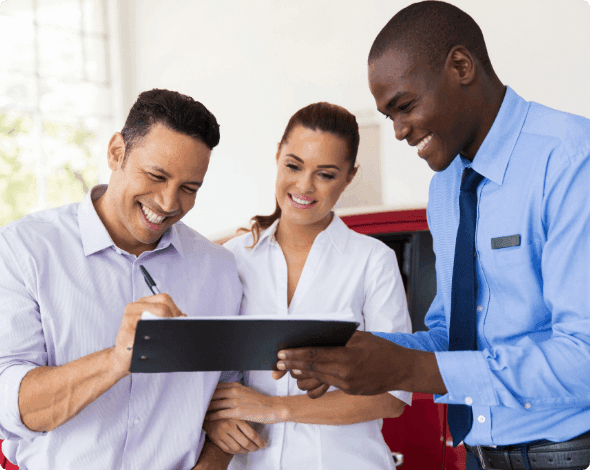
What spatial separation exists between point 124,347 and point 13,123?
5933 mm

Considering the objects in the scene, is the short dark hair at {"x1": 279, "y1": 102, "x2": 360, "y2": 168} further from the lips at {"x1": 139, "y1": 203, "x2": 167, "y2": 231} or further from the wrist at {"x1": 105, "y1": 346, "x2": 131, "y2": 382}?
the wrist at {"x1": 105, "y1": 346, "x2": 131, "y2": 382}

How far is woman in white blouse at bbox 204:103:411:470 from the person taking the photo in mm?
1580

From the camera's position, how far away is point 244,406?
1569 mm

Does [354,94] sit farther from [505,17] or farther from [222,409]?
[222,409]

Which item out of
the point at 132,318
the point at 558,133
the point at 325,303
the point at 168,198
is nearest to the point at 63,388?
the point at 132,318

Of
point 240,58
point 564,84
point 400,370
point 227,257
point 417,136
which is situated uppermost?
point 240,58

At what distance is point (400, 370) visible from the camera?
113 centimetres

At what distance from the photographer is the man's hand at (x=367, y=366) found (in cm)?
108

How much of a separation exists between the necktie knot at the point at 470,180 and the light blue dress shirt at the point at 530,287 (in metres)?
0.02

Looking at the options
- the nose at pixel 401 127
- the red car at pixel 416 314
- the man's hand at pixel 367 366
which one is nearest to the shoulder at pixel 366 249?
the nose at pixel 401 127

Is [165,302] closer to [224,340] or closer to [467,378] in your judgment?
[224,340]

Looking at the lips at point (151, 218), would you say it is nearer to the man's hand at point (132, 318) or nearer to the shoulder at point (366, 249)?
the man's hand at point (132, 318)

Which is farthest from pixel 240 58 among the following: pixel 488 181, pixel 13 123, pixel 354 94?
pixel 488 181

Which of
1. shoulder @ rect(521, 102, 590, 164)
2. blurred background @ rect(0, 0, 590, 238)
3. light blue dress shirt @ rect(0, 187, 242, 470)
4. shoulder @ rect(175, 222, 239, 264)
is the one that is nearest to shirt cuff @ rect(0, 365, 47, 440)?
light blue dress shirt @ rect(0, 187, 242, 470)
